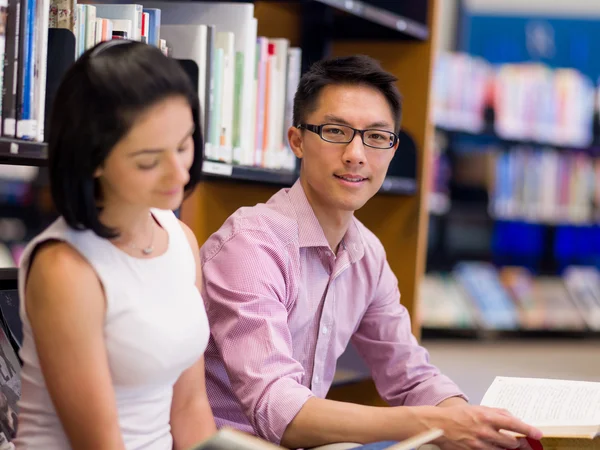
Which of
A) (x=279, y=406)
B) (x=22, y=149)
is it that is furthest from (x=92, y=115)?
(x=279, y=406)

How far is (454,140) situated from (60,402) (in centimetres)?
472

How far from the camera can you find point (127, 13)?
71.6 inches

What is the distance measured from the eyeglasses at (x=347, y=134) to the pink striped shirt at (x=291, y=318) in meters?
0.13

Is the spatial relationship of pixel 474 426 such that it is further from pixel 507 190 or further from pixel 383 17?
pixel 507 190

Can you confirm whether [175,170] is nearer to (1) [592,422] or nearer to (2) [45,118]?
(2) [45,118]

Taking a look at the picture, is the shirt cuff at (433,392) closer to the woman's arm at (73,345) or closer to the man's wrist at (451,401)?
the man's wrist at (451,401)

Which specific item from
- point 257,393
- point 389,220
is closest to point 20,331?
point 257,393

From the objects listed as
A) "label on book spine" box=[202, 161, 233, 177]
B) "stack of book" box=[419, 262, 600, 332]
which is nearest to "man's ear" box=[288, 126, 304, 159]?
"label on book spine" box=[202, 161, 233, 177]

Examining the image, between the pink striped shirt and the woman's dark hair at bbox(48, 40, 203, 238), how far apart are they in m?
0.46

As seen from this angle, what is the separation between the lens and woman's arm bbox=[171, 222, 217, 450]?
1415 mm

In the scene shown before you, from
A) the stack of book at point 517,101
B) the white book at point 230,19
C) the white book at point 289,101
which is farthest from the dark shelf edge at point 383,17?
the stack of book at point 517,101

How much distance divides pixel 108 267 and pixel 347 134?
71cm

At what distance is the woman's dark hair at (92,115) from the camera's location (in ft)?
3.73

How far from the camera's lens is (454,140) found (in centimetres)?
562
